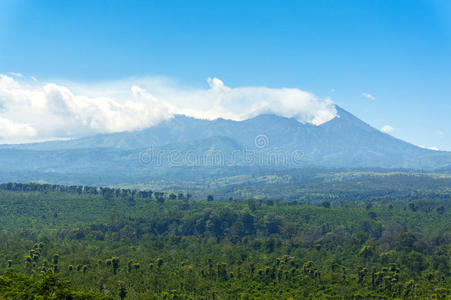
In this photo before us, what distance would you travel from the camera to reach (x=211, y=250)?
111 metres

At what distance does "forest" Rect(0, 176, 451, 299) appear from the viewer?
73.2 meters

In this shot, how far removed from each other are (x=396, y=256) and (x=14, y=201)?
13522cm

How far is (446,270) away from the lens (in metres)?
86.5

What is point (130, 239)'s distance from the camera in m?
122

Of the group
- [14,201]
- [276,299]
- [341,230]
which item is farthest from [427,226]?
[14,201]

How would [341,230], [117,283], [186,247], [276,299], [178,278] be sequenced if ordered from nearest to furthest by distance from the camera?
[276,299] → [117,283] → [178,278] → [186,247] → [341,230]

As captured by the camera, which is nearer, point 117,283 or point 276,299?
point 276,299

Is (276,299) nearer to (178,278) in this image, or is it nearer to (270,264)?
(178,278)

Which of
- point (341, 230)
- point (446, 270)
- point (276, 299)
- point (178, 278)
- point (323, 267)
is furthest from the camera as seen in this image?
point (341, 230)

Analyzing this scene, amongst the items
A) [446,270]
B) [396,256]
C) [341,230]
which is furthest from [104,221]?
[446,270]

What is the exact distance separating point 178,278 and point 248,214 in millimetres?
76886

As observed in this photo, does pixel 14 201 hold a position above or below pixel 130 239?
above

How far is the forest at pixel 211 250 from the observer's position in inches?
2881

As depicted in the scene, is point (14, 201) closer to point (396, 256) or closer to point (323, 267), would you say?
point (323, 267)
